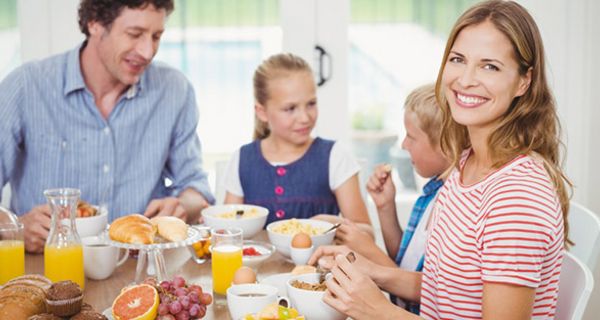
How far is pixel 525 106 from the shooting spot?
4.71ft

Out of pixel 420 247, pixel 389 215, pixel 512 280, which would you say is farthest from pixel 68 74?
pixel 512 280

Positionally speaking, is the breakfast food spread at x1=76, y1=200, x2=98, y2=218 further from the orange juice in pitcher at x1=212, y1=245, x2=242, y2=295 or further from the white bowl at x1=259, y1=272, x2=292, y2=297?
the white bowl at x1=259, y1=272, x2=292, y2=297

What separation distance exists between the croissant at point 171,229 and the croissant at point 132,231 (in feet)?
0.06

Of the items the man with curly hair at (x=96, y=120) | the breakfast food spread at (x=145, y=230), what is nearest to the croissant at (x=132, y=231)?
the breakfast food spread at (x=145, y=230)

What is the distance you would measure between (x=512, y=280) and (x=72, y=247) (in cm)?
96

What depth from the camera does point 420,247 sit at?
1929 mm

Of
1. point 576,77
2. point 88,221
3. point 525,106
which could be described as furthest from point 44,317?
point 576,77

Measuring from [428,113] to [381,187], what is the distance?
12.6 inches

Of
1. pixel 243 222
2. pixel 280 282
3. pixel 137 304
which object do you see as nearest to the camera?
pixel 137 304

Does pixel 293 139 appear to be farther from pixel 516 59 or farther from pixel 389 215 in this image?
pixel 516 59

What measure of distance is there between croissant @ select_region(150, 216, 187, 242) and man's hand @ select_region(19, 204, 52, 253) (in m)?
0.45

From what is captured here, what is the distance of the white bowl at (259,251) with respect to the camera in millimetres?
1807

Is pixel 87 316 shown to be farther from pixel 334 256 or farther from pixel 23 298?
pixel 334 256

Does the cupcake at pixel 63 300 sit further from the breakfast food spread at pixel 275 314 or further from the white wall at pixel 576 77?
the white wall at pixel 576 77
